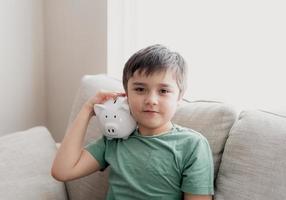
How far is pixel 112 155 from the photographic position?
49.7 inches

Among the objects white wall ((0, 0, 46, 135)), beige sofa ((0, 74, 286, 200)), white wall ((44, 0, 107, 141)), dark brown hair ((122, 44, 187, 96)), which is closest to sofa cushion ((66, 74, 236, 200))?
beige sofa ((0, 74, 286, 200))

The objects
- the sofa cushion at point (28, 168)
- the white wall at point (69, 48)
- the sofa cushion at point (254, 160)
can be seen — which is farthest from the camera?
the white wall at point (69, 48)

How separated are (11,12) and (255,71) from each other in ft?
4.47

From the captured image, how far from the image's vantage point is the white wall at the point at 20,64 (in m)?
2.22

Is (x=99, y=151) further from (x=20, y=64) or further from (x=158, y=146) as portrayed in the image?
(x=20, y=64)

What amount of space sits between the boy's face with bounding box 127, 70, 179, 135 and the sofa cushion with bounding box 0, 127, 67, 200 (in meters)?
0.45

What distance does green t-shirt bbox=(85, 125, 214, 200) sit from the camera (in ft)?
3.69

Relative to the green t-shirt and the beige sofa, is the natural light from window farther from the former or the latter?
the green t-shirt

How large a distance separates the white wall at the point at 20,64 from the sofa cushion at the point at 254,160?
1464 mm

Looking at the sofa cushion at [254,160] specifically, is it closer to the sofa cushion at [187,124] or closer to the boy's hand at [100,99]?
the sofa cushion at [187,124]

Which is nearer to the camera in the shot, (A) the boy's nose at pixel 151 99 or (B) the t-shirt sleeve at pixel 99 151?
(A) the boy's nose at pixel 151 99

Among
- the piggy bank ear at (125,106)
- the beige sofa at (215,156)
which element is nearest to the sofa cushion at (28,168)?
the beige sofa at (215,156)

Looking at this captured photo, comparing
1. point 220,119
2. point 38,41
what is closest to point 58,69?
point 38,41

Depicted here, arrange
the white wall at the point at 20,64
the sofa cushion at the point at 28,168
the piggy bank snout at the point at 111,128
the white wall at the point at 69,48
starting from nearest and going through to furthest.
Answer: the piggy bank snout at the point at 111,128
the sofa cushion at the point at 28,168
the white wall at the point at 69,48
the white wall at the point at 20,64
